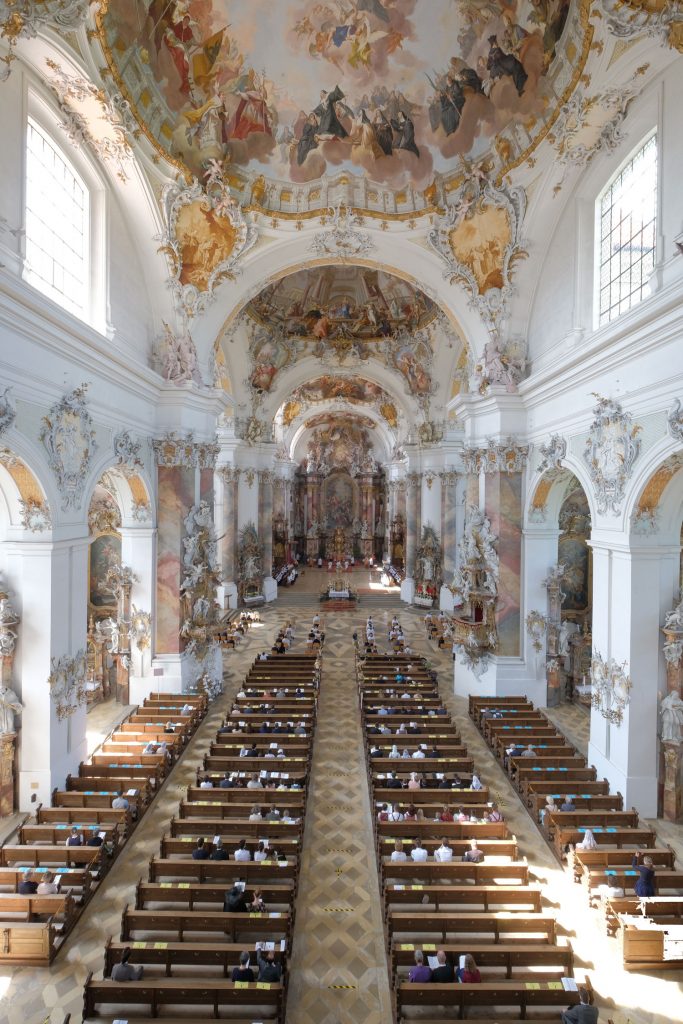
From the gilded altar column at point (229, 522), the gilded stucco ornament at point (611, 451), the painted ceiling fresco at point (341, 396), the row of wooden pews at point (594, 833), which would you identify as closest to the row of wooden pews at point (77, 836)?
the row of wooden pews at point (594, 833)

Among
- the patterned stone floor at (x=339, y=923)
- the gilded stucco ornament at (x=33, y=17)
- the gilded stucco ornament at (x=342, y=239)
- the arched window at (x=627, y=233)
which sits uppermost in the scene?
the gilded stucco ornament at (x=342, y=239)

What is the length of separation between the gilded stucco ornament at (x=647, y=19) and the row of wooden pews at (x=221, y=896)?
13962mm

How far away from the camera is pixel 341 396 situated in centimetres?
3834

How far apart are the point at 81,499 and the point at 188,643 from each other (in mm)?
6348

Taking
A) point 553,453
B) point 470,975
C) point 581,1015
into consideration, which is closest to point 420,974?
point 470,975

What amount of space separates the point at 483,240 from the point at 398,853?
590 inches

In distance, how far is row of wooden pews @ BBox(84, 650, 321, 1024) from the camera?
626cm

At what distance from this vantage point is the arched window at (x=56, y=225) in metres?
10.9

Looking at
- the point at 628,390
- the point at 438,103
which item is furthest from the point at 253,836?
the point at 438,103

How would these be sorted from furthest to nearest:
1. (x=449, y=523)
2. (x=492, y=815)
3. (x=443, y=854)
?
(x=449, y=523), (x=492, y=815), (x=443, y=854)

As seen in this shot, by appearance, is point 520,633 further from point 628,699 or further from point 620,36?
point 620,36

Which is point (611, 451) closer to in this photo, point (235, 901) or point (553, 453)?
point (553, 453)

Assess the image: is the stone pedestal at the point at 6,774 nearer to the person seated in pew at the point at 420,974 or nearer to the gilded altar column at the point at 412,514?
the person seated in pew at the point at 420,974

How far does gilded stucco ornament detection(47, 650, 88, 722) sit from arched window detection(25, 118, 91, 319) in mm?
7467
